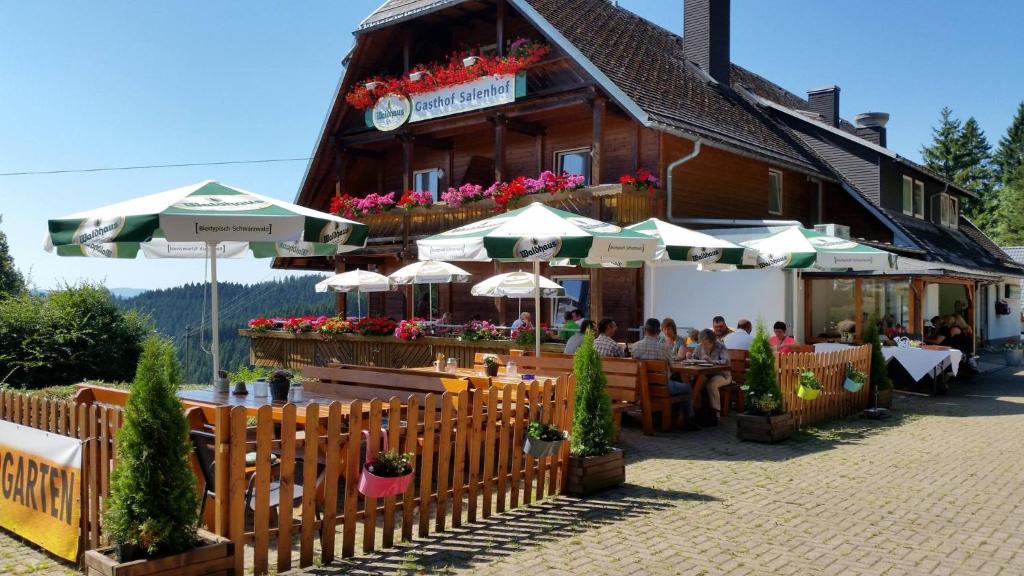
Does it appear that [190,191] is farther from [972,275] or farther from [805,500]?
[972,275]

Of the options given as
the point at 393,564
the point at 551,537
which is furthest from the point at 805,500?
the point at 393,564

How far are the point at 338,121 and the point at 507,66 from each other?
7194mm

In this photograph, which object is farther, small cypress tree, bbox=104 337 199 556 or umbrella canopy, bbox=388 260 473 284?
umbrella canopy, bbox=388 260 473 284

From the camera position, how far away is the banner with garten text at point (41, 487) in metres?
5.35

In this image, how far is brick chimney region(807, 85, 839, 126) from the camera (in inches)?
1148

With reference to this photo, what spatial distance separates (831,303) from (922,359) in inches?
298

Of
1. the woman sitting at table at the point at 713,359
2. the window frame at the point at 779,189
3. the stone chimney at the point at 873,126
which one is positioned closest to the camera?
the woman sitting at table at the point at 713,359

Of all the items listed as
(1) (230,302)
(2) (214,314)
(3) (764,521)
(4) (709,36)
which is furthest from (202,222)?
(1) (230,302)

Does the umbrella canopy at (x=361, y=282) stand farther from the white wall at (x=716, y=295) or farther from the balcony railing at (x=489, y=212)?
the white wall at (x=716, y=295)

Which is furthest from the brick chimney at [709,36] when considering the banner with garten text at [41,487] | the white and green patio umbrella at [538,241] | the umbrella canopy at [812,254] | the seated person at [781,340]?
the banner with garten text at [41,487]

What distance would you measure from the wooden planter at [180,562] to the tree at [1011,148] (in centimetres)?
7792

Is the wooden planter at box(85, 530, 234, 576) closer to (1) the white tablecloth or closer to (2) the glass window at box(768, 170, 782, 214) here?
(1) the white tablecloth

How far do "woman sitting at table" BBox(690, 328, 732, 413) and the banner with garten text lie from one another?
7.92 meters

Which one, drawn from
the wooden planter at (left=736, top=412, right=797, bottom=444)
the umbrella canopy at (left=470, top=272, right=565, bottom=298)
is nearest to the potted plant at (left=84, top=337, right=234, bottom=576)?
the wooden planter at (left=736, top=412, right=797, bottom=444)
